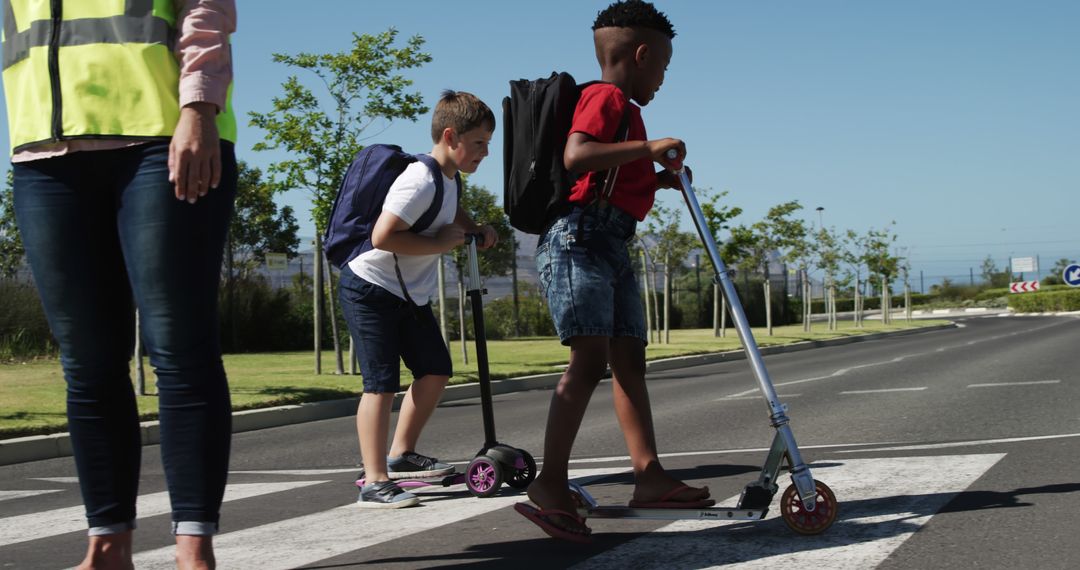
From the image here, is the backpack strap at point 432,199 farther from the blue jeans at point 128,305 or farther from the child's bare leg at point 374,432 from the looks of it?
the blue jeans at point 128,305

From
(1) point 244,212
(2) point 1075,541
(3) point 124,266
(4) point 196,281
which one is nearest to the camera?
(4) point 196,281

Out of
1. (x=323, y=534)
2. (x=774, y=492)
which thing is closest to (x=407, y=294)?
(x=323, y=534)

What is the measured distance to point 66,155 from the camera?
2654mm

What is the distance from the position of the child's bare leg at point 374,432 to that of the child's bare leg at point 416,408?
0.54 ft

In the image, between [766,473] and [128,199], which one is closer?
[128,199]

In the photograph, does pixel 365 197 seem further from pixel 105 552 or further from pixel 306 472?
pixel 105 552

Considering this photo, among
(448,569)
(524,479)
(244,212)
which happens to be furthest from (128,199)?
(244,212)

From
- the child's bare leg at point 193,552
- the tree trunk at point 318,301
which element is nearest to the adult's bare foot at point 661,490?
the child's bare leg at point 193,552

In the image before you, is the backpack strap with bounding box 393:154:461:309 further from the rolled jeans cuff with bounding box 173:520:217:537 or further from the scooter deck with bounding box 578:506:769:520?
the rolled jeans cuff with bounding box 173:520:217:537

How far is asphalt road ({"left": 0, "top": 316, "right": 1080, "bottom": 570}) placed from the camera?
11.3 feet

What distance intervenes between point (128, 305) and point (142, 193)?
382mm

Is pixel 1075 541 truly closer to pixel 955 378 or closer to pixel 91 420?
pixel 91 420

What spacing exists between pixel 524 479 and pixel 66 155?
2.79 meters

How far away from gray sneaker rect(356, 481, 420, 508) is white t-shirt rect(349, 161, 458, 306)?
2.65 ft
